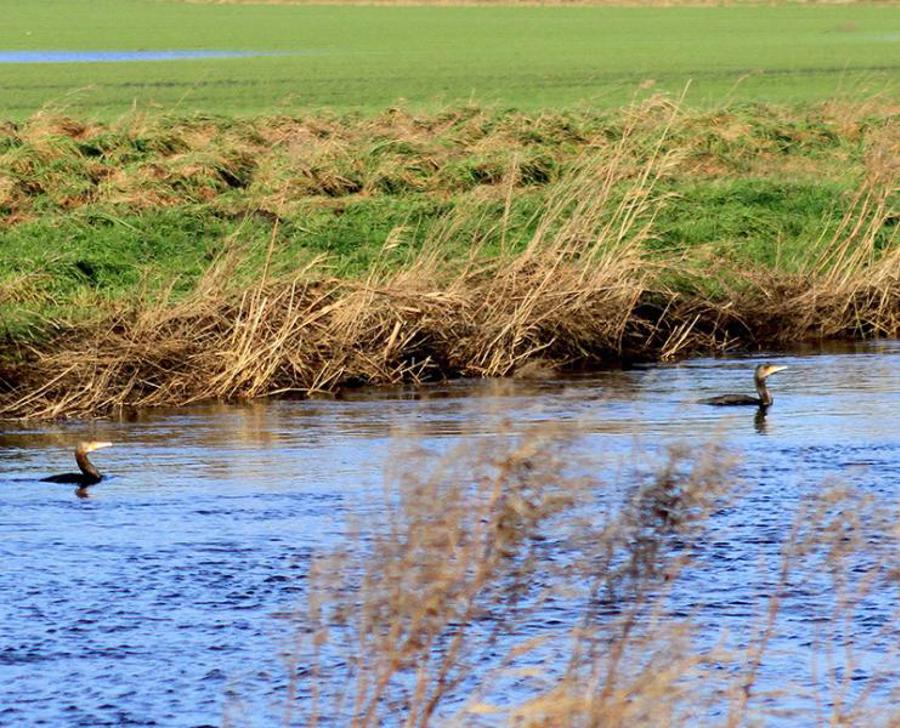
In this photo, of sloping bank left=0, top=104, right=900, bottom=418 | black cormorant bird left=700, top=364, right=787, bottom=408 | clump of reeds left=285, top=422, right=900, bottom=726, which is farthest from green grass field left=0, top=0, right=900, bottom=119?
clump of reeds left=285, top=422, right=900, bottom=726

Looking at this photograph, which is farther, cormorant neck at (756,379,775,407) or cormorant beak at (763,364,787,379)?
cormorant beak at (763,364,787,379)

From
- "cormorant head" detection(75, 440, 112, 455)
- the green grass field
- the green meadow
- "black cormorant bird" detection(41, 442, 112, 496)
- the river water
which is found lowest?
the river water

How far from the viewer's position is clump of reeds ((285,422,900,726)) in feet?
17.2

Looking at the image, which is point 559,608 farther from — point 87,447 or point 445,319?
point 445,319

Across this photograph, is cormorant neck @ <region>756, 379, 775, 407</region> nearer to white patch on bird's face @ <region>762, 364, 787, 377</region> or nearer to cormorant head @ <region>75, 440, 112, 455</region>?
white patch on bird's face @ <region>762, 364, 787, 377</region>

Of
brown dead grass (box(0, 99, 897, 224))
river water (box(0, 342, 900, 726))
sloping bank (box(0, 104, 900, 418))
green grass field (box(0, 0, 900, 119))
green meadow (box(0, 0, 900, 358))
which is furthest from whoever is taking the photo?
green grass field (box(0, 0, 900, 119))

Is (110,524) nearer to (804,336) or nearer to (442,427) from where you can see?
(442,427)

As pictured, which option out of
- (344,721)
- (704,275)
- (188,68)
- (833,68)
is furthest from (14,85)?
(344,721)

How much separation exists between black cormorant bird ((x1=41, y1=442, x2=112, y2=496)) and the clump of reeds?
214 centimetres

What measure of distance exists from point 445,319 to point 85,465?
4.45m

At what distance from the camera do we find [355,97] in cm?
4428

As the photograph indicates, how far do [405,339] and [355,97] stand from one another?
30002mm

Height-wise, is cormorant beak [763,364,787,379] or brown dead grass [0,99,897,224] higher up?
brown dead grass [0,99,897,224]

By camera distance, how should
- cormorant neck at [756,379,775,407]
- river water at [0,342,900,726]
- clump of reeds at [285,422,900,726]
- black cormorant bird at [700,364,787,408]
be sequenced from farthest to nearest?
cormorant neck at [756,379,775,407]
black cormorant bird at [700,364,787,408]
river water at [0,342,900,726]
clump of reeds at [285,422,900,726]
